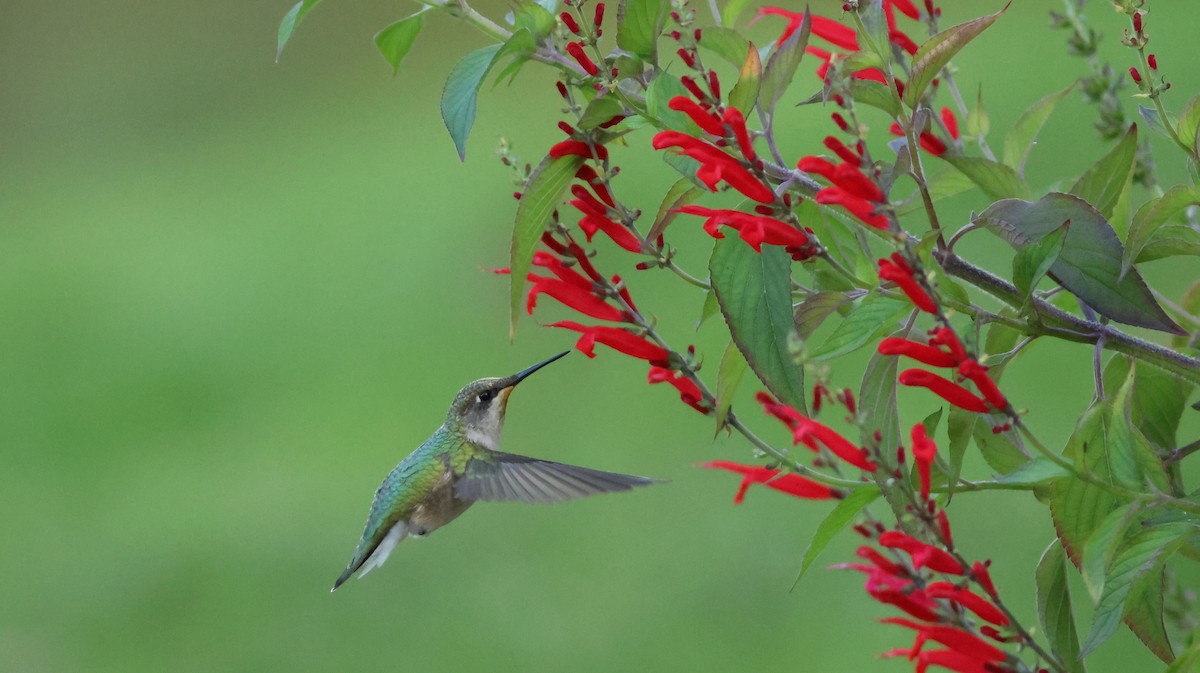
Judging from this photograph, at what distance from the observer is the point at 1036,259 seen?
981 mm

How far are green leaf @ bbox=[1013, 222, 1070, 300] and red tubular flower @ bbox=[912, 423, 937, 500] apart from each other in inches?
5.4

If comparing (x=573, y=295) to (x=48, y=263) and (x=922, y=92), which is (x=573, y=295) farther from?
(x=48, y=263)

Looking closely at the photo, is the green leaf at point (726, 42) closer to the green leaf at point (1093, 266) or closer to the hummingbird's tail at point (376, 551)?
the green leaf at point (1093, 266)

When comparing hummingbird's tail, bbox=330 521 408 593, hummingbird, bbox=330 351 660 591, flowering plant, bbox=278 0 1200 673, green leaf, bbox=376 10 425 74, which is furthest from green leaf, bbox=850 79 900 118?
hummingbird's tail, bbox=330 521 408 593

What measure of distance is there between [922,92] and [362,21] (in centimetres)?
894

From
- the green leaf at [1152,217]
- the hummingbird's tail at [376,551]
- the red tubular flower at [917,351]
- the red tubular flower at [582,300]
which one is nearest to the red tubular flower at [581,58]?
the red tubular flower at [582,300]

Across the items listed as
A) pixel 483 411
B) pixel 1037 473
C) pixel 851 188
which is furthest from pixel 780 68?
pixel 483 411

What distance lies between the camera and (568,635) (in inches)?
155

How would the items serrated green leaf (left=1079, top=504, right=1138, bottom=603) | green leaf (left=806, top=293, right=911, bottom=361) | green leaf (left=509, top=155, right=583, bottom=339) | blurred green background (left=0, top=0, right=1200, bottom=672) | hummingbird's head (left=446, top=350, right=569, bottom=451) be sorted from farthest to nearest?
1. blurred green background (left=0, top=0, right=1200, bottom=672)
2. hummingbird's head (left=446, top=350, right=569, bottom=451)
3. green leaf (left=509, top=155, right=583, bottom=339)
4. green leaf (left=806, top=293, right=911, bottom=361)
5. serrated green leaf (left=1079, top=504, right=1138, bottom=603)

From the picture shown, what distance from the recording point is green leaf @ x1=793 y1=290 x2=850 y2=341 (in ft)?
3.63

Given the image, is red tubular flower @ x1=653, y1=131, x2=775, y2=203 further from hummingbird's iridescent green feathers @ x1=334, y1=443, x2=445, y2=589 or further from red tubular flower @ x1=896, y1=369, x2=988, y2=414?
hummingbird's iridescent green feathers @ x1=334, y1=443, x2=445, y2=589

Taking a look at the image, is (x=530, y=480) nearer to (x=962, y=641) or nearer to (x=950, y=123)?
(x=950, y=123)

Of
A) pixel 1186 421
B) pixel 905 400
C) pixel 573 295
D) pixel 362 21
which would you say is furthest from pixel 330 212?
pixel 573 295

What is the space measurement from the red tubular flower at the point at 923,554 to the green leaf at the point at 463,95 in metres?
0.45
